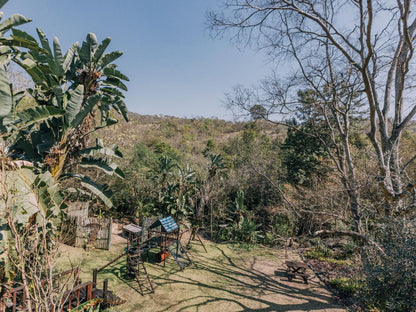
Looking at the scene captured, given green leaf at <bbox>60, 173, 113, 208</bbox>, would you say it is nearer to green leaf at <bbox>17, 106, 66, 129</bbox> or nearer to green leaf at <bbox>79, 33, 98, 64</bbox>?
green leaf at <bbox>17, 106, 66, 129</bbox>

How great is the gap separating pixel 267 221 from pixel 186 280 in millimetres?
8033

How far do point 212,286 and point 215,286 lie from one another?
107 millimetres

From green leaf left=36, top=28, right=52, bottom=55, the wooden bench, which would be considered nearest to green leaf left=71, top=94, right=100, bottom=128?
green leaf left=36, top=28, right=52, bottom=55

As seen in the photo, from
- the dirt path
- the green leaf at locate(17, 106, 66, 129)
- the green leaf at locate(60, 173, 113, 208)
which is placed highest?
the green leaf at locate(17, 106, 66, 129)

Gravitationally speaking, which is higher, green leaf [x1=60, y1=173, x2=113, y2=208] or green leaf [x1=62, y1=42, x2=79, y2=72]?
green leaf [x1=62, y1=42, x2=79, y2=72]

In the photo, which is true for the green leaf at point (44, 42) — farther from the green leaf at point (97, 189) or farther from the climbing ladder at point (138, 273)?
the climbing ladder at point (138, 273)

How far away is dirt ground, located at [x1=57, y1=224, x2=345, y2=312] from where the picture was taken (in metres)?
6.32

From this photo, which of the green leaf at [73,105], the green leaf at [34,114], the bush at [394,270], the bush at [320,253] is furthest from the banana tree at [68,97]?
the bush at [320,253]

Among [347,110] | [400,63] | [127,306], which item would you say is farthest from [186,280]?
[400,63]

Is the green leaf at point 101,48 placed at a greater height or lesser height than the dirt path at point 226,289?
greater

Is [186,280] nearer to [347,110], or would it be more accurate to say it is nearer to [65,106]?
[65,106]

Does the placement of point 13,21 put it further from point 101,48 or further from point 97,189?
point 97,189

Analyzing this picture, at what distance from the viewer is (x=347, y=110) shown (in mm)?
7801

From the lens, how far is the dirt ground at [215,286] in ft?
20.7
